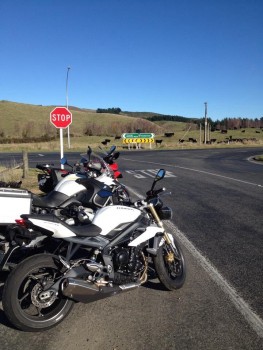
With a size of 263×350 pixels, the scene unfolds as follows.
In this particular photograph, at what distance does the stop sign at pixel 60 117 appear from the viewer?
12.9 meters

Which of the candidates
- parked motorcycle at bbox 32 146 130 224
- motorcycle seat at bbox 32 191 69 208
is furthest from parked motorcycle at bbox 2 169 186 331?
motorcycle seat at bbox 32 191 69 208

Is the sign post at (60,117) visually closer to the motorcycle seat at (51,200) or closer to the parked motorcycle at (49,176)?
the parked motorcycle at (49,176)

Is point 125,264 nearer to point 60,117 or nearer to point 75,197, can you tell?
point 75,197

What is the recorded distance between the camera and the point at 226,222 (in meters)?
7.83

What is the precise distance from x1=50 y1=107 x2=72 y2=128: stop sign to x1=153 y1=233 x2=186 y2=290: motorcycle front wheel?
9.06 meters

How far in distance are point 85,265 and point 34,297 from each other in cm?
55

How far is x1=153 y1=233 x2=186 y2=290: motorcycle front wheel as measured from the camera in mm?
4398

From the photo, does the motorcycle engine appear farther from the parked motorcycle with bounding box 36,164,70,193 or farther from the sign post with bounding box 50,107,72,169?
the sign post with bounding box 50,107,72,169

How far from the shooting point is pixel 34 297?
11.5ft

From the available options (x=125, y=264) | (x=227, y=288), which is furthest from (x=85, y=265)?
(x=227, y=288)

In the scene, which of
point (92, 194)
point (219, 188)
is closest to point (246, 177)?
point (219, 188)

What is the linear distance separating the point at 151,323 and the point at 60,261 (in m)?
1.08

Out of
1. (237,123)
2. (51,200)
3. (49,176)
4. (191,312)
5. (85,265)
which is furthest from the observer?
(237,123)

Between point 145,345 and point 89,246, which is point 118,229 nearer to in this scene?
point 89,246
